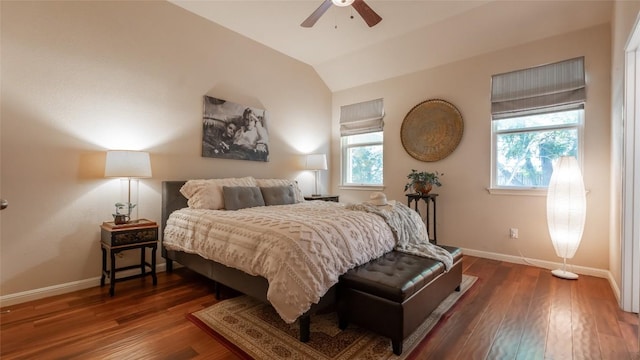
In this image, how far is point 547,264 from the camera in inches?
135

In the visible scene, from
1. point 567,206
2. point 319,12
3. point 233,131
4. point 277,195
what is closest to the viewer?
point 319,12

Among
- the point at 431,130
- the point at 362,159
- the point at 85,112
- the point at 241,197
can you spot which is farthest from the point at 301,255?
the point at 362,159

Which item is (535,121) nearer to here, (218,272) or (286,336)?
(286,336)

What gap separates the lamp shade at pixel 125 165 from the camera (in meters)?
2.65

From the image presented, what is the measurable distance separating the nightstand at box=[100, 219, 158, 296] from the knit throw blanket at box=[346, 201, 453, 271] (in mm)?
2012

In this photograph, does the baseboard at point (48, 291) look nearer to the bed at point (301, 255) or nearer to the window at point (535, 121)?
the bed at point (301, 255)

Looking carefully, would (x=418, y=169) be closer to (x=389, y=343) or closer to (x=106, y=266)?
(x=389, y=343)

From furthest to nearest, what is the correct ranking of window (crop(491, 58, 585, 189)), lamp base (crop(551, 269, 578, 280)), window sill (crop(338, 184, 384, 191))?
window sill (crop(338, 184, 384, 191)) < window (crop(491, 58, 585, 189)) < lamp base (crop(551, 269, 578, 280))

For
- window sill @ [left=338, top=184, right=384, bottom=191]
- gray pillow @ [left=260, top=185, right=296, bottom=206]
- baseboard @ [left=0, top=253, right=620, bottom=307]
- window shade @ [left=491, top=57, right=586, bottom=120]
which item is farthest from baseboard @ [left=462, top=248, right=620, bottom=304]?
gray pillow @ [left=260, top=185, right=296, bottom=206]

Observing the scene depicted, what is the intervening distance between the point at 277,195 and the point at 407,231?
1717mm

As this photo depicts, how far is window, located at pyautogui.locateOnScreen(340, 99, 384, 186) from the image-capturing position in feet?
16.7

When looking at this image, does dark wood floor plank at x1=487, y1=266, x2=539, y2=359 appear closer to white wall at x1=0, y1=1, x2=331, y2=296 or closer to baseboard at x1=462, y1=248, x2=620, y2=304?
baseboard at x1=462, y1=248, x2=620, y2=304

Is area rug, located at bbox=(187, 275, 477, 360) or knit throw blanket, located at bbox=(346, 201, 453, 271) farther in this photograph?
knit throw blanket, located at bbox=(346, 201, 453, 271)

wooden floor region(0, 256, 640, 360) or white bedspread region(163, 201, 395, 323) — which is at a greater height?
white bedspread region(163, 201, 395, 323)
